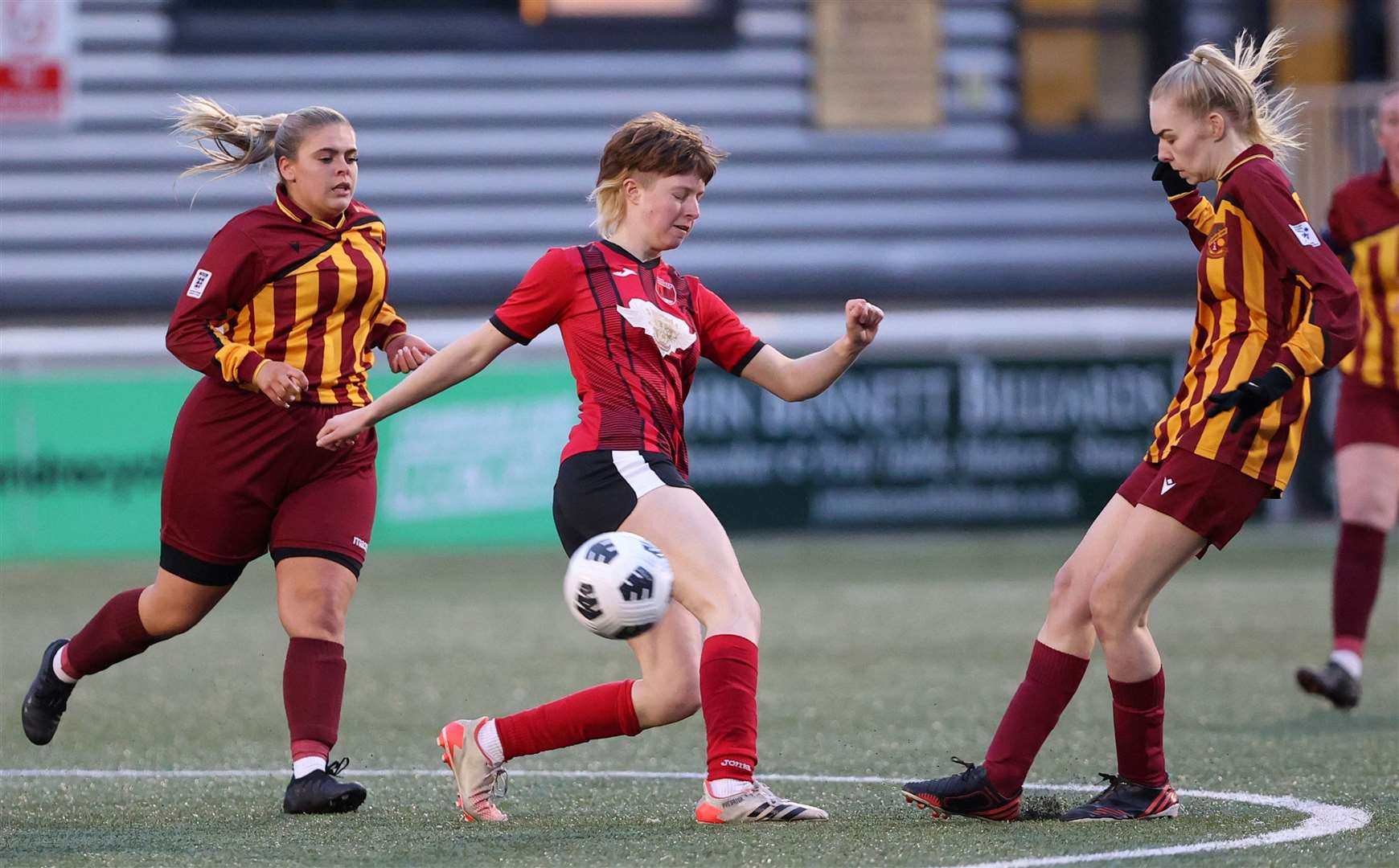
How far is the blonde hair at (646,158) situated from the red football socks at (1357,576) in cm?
385

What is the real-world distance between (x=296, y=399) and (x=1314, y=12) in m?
15.1

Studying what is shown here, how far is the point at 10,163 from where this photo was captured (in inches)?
640

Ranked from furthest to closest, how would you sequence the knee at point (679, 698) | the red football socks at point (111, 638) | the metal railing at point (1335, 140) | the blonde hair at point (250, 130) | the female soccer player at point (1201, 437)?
1. the metal railing at point (1335, 140)
2. the red football socks at point (111, 638)
3. the blonde hair at point (250, 130)
4. the knee at point (679, 698)
5. the female soccer player at point (1201, 437)

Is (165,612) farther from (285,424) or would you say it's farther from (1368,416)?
(1368,416)

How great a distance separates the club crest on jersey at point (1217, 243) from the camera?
5.11 m

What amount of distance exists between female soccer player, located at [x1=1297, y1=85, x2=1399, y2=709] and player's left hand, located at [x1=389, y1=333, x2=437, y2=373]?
12.5 ft

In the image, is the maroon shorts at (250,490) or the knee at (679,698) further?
the maroon shorts at (250,490)

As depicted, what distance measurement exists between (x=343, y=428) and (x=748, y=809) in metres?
1.44

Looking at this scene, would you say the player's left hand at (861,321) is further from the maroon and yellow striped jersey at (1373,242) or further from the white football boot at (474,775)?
the maroon and yellow striped jersey at (1373,242)

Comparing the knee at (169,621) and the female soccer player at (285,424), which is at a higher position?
the female soccer player at (285,424)

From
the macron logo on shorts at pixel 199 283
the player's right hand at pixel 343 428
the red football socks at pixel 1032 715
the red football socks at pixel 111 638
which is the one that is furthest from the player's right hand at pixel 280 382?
the red football socks at pixel 1032 715

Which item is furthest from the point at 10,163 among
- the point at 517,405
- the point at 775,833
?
the point at 775,833

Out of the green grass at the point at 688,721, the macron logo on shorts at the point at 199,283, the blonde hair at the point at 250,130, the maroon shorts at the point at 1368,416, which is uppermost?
the blonde hair at the point at 250,130

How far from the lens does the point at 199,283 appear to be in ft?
18.8
